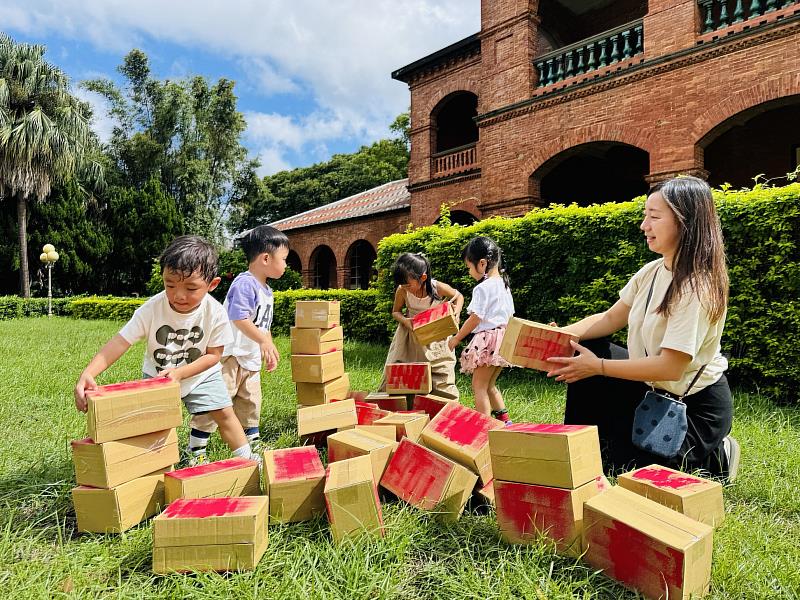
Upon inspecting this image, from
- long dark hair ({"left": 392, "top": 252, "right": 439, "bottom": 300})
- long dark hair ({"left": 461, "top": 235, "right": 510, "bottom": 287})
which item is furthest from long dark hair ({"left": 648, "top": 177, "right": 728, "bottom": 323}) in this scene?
long dark hair ({"left": 392, "top": 252, "right": 439, "bottom": 300})

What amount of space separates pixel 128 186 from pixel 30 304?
13.1 m

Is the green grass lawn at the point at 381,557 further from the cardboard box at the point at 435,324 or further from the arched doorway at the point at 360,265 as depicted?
the arched doorway at the point at 360,265

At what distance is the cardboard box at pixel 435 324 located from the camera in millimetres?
3809

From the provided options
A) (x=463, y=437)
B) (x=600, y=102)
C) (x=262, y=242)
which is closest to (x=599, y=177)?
(x=600, y=102)

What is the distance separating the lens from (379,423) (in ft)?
10.2

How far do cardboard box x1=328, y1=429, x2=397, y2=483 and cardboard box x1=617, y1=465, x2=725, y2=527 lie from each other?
3.64ft

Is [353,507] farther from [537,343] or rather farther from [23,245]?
[23,245]

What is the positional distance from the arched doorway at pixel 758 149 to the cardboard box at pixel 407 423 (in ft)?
31.0

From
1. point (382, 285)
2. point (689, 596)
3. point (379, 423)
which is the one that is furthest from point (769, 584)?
point (382, 285)

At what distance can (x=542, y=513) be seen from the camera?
197 cm

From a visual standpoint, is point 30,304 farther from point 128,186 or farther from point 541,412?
point 541,412

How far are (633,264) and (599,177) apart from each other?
28.3 feet

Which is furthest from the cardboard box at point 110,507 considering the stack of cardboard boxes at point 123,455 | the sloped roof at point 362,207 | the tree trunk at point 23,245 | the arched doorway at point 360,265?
the tree trunk at point 23,245

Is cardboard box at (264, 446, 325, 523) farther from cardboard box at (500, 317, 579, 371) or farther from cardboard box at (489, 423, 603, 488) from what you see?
cardboard box at (500, 317, 579, 371)
